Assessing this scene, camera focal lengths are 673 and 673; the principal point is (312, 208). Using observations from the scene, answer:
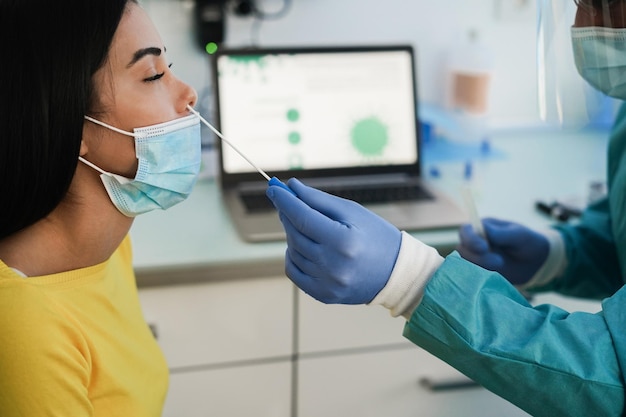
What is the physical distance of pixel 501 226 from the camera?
54.5 inches

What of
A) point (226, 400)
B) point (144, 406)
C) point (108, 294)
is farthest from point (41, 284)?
point (226, 400)

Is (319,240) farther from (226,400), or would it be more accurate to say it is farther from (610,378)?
(226,400)

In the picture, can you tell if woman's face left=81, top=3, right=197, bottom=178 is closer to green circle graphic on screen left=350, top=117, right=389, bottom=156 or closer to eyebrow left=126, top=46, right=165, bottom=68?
eyebrow left=126, top=46, right=165, bottom=68

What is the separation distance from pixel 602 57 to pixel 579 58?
0.06m

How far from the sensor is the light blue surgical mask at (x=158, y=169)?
99cm

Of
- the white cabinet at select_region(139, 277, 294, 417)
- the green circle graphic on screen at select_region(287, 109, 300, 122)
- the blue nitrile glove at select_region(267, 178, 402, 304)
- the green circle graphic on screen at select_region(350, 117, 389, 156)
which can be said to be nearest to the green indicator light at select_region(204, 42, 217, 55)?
the green circle graphic on screen at select_region(287, 109, 300, 122)

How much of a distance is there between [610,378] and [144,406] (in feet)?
2.18

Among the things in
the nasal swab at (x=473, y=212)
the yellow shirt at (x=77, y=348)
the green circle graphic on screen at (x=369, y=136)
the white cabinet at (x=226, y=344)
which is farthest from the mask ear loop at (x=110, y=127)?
the green circle graphic on screen at (x=369, y=136)

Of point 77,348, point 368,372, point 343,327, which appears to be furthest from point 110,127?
point 368,372

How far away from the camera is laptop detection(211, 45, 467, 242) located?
5.58ft

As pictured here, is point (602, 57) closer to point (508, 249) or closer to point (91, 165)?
point (508, 249)

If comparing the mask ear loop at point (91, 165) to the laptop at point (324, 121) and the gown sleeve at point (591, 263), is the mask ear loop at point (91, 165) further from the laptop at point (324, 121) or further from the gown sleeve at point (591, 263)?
the gown sleeve at point (591, 263)

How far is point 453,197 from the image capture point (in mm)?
1713

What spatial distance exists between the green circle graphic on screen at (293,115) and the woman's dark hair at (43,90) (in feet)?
2.72
